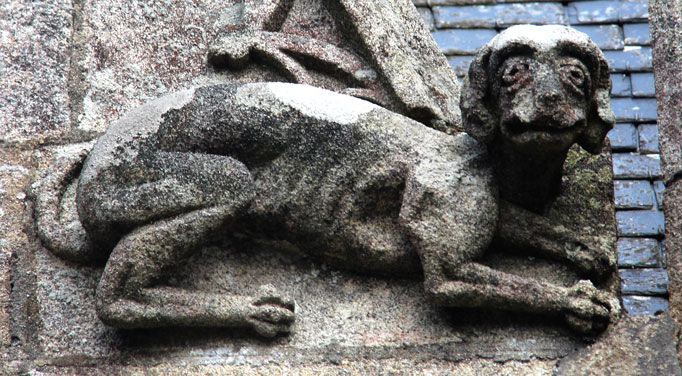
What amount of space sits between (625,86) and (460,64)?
98cm

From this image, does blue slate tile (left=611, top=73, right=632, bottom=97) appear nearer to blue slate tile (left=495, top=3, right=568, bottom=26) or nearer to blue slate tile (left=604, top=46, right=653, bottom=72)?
blue slate tile (left=604, top=46, right=653, bottom=72)

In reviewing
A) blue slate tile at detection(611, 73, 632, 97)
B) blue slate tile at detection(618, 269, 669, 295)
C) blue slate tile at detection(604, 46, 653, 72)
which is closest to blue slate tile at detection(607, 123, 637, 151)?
blue slate tile at detection(611, 73, 632, 97)

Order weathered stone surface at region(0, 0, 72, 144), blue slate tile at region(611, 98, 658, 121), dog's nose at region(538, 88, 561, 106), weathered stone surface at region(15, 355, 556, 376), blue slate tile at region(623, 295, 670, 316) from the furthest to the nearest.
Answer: blue slate tile at region(611, 98, 658, 121)
blue slate tile at region(623, 295, 670, 316)
weathered stone surface at region(0, 0, 72, 144)
weathered stone surface at region(15, 355, 556, 376)
dog's nose at region(538, 88, 561, 106)

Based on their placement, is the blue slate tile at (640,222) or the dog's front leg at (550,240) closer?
the dog's front leg at (550,240)

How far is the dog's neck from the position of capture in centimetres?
327

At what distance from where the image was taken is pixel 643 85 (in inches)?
229

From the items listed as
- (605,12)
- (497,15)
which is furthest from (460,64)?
(605,12)

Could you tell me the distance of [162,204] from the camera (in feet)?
10.5

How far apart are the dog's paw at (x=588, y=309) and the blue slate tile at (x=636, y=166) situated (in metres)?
2.27

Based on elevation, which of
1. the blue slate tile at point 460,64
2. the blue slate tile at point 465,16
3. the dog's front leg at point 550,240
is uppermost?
the blue slate tile at point 465,16

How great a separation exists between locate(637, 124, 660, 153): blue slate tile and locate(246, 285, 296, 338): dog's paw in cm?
298

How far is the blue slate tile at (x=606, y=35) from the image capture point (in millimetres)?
5996

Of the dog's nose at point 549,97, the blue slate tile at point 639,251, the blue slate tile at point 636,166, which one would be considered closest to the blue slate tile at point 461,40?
the blue slate tile at point 636,166

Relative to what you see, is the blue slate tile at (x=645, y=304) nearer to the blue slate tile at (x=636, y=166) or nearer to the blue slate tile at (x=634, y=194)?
the blue slate tile at (x=634, y=194)
